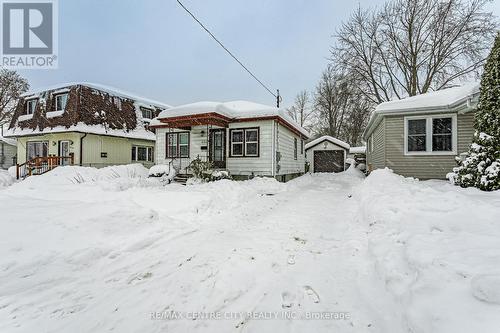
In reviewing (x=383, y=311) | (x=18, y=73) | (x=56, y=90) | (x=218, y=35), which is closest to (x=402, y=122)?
(x=218, y=35)

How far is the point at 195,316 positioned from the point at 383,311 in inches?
74.8

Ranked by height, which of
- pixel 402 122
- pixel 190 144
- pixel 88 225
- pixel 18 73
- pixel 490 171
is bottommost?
pixel 88 225

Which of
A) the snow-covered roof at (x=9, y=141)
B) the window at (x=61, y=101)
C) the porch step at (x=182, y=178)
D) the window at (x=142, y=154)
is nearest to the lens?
the porch step at (x=182, y=178)

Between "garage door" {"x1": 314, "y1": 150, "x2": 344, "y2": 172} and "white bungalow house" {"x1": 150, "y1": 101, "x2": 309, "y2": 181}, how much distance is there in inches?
495

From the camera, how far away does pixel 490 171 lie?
564cm

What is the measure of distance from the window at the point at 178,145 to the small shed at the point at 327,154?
1577 cm

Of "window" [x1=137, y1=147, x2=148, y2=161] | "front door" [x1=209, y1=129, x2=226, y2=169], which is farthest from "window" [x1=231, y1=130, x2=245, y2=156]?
"window" [x1=137, y1=147, x2=148, y2=161]

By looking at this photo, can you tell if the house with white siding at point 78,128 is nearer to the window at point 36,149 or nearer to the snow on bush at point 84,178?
the window at point 36,149

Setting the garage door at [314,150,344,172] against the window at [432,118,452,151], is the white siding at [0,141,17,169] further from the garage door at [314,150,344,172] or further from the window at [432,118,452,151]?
the window at [432,118,452,151]

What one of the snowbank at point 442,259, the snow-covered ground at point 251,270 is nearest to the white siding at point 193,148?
the snow-covered ground at point 251,270

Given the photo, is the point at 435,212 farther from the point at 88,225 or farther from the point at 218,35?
the point at 218,35

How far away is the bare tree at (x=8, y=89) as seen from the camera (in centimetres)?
2461

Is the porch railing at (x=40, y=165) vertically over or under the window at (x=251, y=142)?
under

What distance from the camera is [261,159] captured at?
12320 mm
